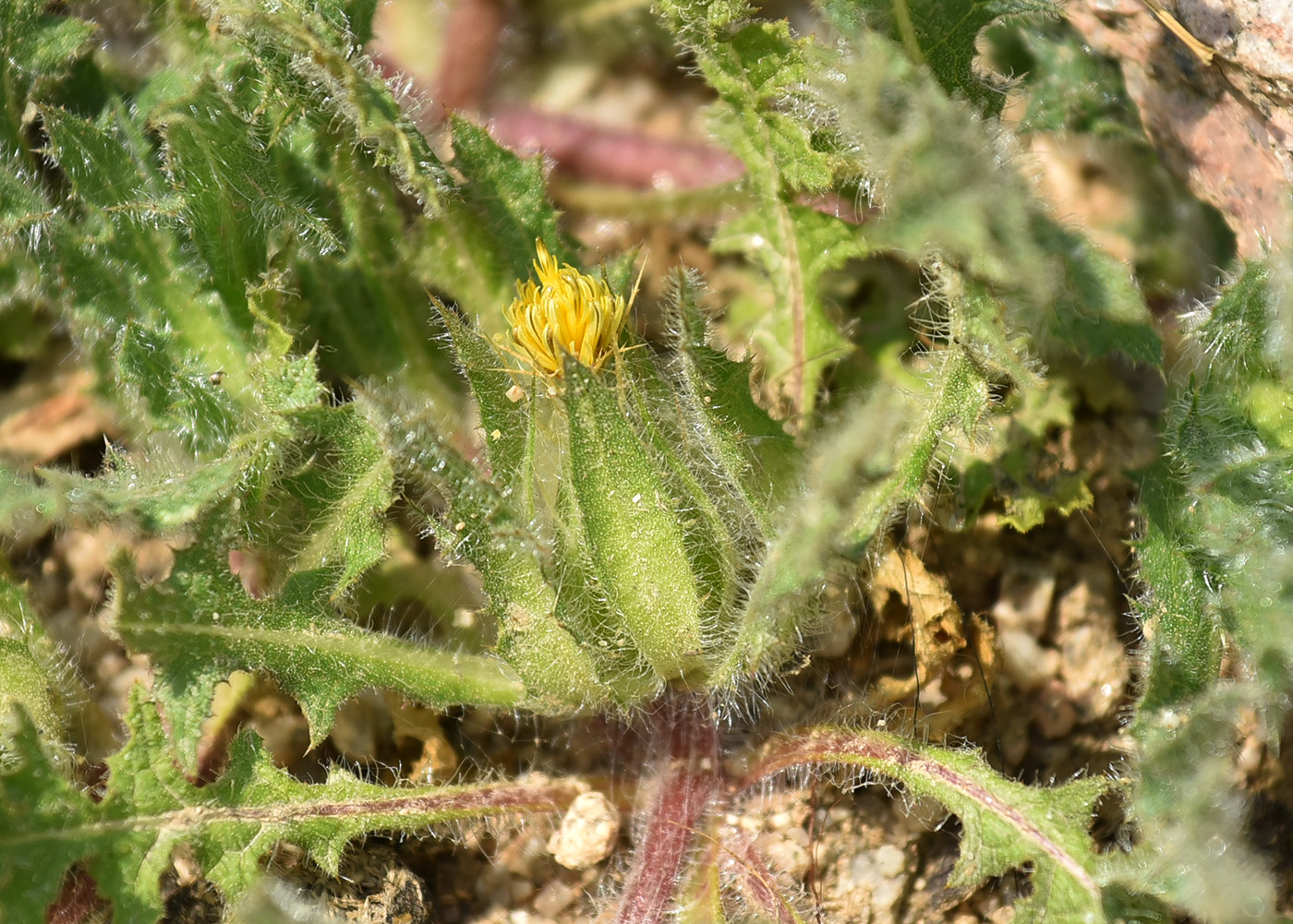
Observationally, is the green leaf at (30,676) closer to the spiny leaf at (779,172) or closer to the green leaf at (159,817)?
the green leaf at (159,817)

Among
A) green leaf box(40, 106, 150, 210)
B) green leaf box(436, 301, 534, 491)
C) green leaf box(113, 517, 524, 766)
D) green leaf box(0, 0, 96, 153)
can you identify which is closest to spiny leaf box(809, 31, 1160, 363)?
green leaf box(436, 301, 534, 491)

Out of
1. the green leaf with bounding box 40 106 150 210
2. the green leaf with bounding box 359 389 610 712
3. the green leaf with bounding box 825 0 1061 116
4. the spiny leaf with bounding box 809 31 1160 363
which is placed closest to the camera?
the spiny leaf with bounding box 809 31 1160 363

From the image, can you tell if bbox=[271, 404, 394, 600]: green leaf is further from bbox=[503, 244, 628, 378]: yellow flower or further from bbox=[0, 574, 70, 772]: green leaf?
bbox=[0, 574, 70, 772]: green leaf

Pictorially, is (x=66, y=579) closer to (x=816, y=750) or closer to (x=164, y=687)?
(x=164, y=687)

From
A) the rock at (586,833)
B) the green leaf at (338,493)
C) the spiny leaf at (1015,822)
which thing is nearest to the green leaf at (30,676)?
the green leaf at (338,493)

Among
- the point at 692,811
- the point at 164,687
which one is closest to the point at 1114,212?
the point at 692,811

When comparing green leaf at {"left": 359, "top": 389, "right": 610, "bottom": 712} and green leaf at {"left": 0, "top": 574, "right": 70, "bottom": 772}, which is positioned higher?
green leaf at {"left": 359, "top": 389, "right": 610, "bottom": 712}

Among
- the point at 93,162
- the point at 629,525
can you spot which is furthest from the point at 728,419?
the point at 93,162

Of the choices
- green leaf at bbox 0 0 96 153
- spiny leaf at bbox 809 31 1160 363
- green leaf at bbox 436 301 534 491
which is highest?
spiny leaf at bbox 809 31 1160 363

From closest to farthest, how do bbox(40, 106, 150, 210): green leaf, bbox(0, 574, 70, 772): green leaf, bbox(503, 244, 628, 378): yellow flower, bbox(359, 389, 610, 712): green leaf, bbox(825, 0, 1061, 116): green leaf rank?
bbox(359, 389, 610, 712): green leaf < bbox(503, 244, 628, 378): yellow flower < bbox(825, 0, 1061, 116): green leaf < bbox(0, 574, 70, 772): green leaf < bbox(40, 106, 150, 210): green leaf
